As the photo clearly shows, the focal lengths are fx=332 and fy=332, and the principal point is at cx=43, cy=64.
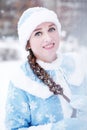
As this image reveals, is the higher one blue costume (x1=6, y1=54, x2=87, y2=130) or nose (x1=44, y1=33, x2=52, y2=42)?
nose (x1=44, y1=33, x2=52, y2=42)

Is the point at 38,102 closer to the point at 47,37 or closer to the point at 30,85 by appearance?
the point at 30,85

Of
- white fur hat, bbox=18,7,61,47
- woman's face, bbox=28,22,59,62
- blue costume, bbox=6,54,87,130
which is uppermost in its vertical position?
white fur hat, bbox=18,7,61,47

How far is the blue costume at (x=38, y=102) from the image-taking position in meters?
1.09

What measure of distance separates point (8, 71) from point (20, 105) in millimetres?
646

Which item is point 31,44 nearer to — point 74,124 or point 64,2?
point 74,124

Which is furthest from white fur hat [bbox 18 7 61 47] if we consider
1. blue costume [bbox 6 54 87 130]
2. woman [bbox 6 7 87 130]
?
blue costume [bbox 6 54 87 130]

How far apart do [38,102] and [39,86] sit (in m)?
0.06

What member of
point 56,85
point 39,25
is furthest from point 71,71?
point 39,25

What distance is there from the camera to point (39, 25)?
110cm

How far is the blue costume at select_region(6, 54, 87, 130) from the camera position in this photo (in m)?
1.09

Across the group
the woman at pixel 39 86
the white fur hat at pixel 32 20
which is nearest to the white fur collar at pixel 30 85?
the woman at pixel 39 86

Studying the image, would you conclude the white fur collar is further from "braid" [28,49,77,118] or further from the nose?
the nose

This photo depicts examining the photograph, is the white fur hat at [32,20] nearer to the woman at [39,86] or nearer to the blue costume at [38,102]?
the woman at [39,86]

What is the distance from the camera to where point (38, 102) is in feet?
3.65
